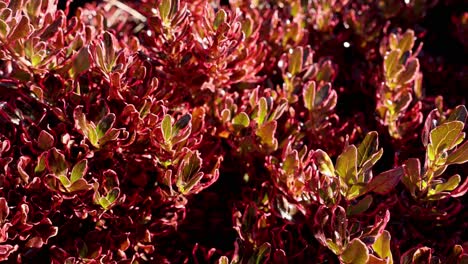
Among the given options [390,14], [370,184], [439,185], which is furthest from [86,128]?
[390,14]

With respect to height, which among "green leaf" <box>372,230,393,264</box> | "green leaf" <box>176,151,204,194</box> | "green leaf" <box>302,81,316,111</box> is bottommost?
"green leaf" <box>176,151,204,194</box>

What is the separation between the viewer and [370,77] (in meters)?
1.94

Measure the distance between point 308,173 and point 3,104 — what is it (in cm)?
79

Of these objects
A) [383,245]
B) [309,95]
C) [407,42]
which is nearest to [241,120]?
[309,95]

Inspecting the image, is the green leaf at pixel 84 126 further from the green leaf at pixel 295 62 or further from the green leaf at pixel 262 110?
the green leaf at pixel 295 62

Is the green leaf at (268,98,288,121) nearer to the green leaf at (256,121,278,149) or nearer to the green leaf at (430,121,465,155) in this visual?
the green leaf at (256,121,278,149)

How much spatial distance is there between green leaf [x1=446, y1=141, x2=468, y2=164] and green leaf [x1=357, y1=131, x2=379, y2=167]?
0.58 feet

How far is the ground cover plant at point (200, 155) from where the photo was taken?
50.4 inches

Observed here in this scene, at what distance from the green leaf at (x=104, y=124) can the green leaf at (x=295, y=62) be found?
2.09 ft

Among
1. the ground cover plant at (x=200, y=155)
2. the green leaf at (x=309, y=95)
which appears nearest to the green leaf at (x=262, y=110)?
the ground cover plant at (x=200, y=155)

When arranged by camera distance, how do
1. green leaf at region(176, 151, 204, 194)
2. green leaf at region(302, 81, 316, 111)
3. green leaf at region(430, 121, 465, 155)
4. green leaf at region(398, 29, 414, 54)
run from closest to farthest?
green leaf at region(430, 121, 465, 155), green leaf at region(176, 151, 204, 194), green leaf at region(302, 81, 316, 111), green leaf at region(398, 29, 414, 54)

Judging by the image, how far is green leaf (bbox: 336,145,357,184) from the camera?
1.18 meters

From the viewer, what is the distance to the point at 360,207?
1310 mm

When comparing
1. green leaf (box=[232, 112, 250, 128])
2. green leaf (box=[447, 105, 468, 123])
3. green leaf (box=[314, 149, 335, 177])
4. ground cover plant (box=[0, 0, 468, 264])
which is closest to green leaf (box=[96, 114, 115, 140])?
ground cover plant (box=[0, 0, 468, 264])
